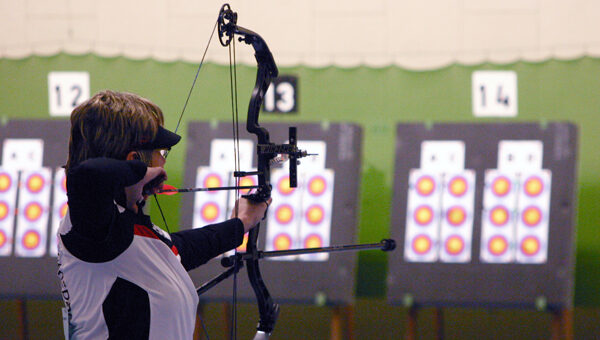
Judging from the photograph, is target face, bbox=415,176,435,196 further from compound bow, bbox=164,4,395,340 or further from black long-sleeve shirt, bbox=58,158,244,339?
black long-sleeve shirt, bbox=58,158,244,339

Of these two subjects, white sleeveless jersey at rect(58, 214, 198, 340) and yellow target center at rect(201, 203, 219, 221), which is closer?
white sleeveless jersey at rect(58, 214, 198, 340)

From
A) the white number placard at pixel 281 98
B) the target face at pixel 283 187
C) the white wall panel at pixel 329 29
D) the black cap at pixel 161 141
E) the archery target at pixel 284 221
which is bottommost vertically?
the archery target at pixel 284 221

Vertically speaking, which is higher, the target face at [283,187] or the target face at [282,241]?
the target face at [283,187]

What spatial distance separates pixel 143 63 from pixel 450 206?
1.57m

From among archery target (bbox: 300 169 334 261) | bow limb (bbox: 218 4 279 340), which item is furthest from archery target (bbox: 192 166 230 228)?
bow limb (bbox: 218 4 279 340)

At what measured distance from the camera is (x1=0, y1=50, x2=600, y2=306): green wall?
3.14 m

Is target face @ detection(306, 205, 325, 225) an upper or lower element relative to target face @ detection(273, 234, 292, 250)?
upper

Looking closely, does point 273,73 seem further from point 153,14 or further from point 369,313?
point 153,14

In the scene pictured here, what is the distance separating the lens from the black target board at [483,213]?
2.79 meters

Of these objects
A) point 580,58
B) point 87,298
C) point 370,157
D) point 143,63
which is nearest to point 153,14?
point 143,63

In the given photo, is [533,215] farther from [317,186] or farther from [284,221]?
[284,221]

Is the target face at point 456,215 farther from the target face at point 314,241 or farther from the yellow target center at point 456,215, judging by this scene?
the target face at point 314,241

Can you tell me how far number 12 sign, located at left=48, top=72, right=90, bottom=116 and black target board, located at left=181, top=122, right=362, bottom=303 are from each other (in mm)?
715

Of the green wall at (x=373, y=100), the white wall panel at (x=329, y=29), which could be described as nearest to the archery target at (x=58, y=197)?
the green wall at (x=373, y=100)
